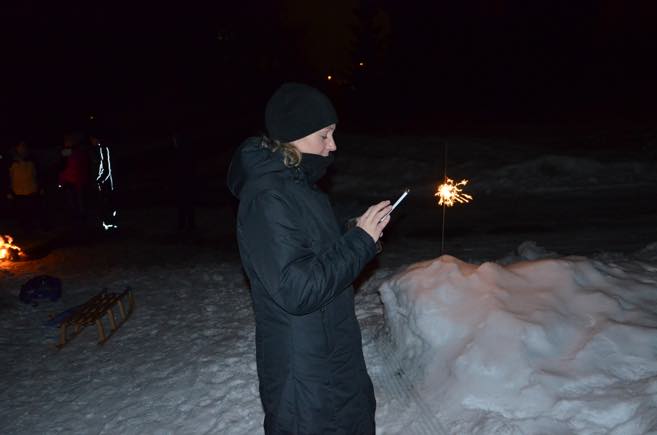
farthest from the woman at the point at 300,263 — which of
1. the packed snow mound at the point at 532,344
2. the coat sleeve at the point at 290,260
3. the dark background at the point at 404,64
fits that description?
the dark background at the point at 404,64

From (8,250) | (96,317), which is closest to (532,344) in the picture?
(96,317)

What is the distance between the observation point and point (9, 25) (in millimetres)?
23375

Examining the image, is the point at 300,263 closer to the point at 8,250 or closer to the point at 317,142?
the point at 317,142

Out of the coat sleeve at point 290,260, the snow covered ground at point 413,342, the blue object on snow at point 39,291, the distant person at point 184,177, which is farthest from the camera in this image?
the distant person at point 184,177

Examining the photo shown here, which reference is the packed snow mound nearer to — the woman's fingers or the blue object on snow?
the woman's fingers

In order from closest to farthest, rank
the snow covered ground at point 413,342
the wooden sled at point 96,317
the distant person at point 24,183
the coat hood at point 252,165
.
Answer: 1. the coat hood at point 252,165
2. the snow covered ground at point 413,342
3. the wooden sled at point 96,317
4. the distant person at point 24,183

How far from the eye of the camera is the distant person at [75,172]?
12.1 metres

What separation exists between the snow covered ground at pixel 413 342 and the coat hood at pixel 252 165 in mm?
725

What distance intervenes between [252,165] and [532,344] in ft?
9.09

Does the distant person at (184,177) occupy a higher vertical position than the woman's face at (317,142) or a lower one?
lower

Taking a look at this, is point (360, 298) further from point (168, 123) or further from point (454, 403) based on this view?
point (168, 123)

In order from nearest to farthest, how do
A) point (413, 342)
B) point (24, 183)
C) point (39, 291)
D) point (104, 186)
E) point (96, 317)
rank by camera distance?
1. point (413, 342)
2. point (96, 317)
3. point (39, 291)
4. point (24, 183)
5. point (104, 186)

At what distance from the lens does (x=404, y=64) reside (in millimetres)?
35969

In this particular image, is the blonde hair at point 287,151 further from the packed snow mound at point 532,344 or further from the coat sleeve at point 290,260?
the packed snow mound at point 532,344
